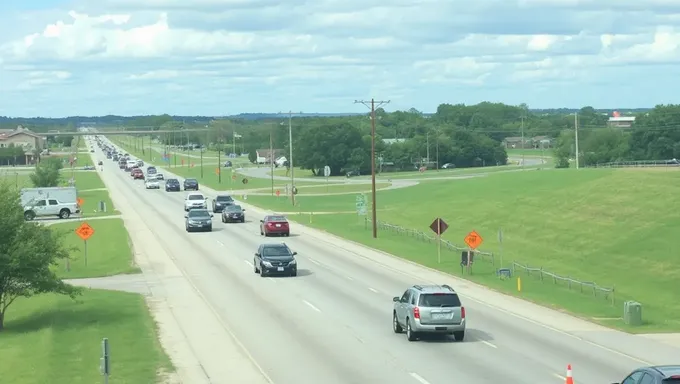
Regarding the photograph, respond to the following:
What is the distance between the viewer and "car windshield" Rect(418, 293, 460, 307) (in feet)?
90.6

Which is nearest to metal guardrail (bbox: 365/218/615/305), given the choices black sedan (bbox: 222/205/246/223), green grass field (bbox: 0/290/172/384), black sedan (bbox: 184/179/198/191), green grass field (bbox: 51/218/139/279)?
black sedan (bbox: 222/205/246/223)

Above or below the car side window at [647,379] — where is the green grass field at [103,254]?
below

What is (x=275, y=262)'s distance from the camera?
44469 millimetres

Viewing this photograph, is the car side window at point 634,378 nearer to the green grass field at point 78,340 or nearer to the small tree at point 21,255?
the green grass field at point 78,340

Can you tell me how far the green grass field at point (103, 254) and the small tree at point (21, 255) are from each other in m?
3.14

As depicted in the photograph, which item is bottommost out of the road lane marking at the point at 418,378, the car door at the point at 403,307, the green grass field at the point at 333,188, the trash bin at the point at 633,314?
the green grass field at the point at 333,188

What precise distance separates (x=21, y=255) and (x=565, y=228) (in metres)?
41.0

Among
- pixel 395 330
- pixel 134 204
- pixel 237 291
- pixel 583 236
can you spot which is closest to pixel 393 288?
pixel 237 291

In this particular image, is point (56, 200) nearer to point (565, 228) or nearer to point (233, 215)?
point (233, 215)

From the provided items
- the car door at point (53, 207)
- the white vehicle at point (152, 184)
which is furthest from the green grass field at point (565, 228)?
the white vehicle at point (152, 184)

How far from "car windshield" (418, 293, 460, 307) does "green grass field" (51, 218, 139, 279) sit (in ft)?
48.7

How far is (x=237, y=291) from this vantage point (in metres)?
40.0

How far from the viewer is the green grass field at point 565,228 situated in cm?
4147

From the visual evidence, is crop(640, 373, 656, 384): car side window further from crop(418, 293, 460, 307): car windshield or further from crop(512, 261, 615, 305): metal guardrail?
crop(512, 261, 615, 305): metal guardrail
